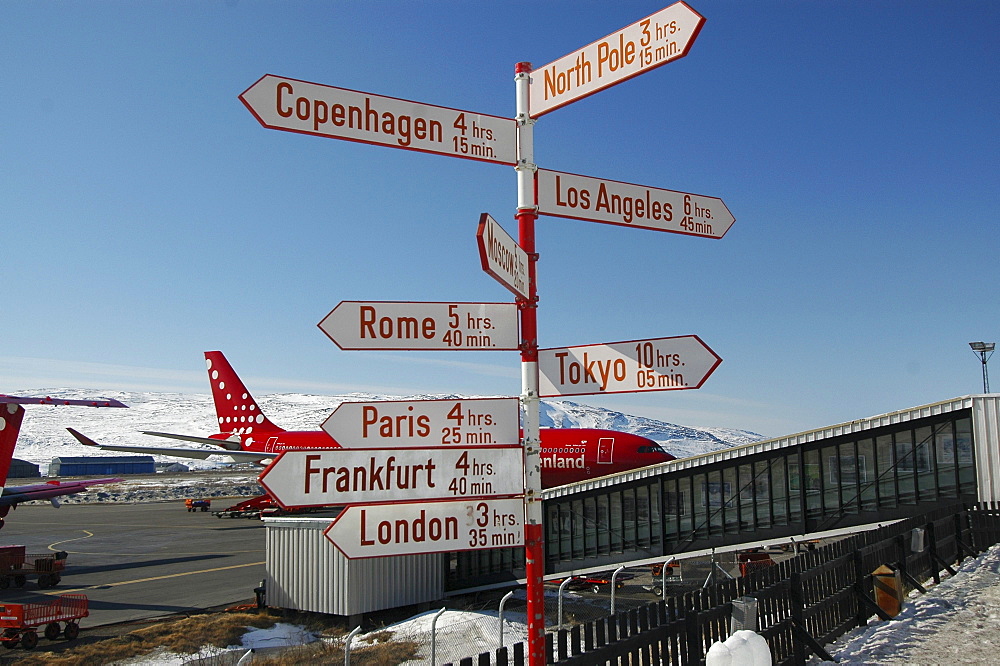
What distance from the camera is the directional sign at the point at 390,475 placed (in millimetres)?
4492

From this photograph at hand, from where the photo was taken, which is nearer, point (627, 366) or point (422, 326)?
point (422, 326)

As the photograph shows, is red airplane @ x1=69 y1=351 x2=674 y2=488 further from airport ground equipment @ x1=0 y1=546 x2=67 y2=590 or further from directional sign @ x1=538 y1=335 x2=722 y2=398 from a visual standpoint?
directional sign @ x1=538 y1=335 x2=722 y2=398

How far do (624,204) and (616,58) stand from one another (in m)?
1.17

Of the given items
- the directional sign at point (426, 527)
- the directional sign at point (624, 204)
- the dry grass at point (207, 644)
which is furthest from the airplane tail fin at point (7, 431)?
the directional sign at point (624, 204)

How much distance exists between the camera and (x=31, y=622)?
19531 millimetres

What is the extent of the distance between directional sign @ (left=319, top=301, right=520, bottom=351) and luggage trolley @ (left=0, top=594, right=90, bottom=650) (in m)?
20.1

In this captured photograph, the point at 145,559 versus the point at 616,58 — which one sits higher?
the point at 616,58

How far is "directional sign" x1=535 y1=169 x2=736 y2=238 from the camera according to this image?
5.72 meters

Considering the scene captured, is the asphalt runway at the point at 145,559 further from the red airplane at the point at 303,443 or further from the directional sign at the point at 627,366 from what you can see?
the directional sign at the point at 627,366

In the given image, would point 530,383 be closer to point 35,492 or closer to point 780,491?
point 780,491

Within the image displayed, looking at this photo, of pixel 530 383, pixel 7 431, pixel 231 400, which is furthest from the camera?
pixel 231 400

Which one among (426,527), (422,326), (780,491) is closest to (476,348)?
(422,326)

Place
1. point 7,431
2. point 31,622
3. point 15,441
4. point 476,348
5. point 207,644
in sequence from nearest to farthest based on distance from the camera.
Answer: point 476,348 → point 207,644 → point 31,622 → point 15,441 → point 7,431

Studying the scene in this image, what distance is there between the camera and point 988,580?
12.9m
